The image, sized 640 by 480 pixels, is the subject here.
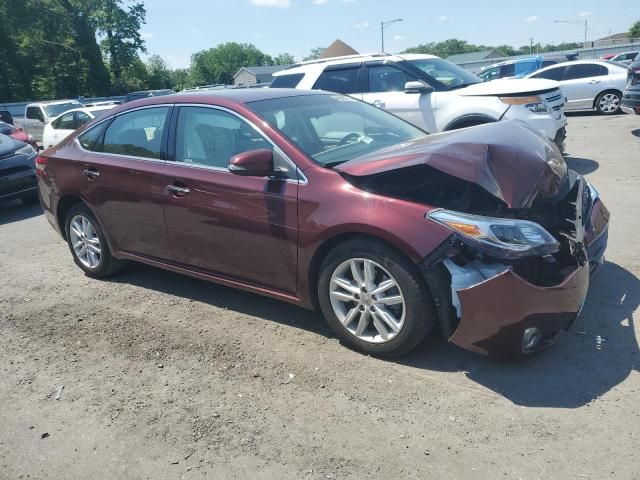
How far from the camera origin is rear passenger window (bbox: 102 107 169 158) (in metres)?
4.57

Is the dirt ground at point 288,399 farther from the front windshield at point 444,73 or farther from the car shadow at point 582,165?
the front windshield at point 444,73

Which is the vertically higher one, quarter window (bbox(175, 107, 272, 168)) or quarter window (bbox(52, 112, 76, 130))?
quarter window (bbox(175, 107, 272, 168))

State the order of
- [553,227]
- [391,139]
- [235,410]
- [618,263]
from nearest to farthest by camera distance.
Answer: [235,410] < [553,227] < [391,139] < [618,263]

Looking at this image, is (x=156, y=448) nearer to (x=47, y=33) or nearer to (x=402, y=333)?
(x=402, y=333)

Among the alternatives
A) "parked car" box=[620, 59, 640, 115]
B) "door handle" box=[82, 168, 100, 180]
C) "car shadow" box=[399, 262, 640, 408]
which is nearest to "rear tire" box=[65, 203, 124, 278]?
"door handle" box=[82, 168, 100, 180]

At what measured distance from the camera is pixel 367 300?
345 centimetres

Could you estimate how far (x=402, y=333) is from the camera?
3.34 m

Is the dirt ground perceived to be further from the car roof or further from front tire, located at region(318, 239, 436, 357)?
the car roof

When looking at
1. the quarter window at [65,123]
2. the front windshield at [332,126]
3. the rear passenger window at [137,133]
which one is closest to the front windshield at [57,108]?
the quarter window at [65,123]

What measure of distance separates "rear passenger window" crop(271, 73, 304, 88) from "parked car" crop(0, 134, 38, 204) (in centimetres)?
432

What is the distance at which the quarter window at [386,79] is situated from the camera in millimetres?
8688

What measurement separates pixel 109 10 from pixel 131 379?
191 ft

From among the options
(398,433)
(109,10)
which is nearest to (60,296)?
(398,433)

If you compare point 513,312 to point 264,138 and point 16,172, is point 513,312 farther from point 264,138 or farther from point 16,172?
point 16,172
